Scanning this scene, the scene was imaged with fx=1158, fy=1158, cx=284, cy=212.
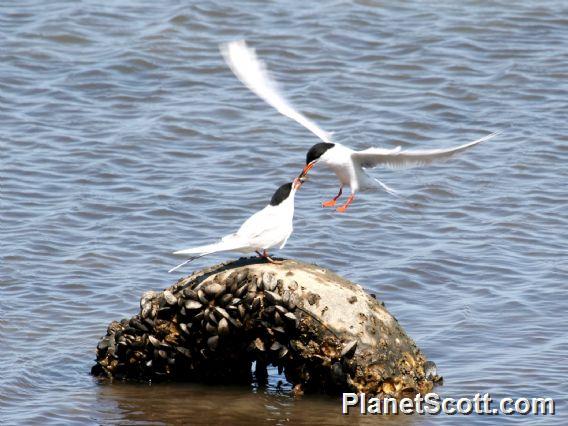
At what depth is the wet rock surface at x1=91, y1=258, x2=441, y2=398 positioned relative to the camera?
649 cm

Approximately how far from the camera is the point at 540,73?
14070 millimetres

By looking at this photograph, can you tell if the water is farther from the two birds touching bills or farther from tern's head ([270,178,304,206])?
tern's head ([270,178,304,206])

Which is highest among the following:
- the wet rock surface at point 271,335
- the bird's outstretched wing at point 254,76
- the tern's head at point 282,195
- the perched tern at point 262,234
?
the bird's outstretched wing at point 254,76

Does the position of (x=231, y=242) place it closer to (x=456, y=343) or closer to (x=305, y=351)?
(x=305, y=351)

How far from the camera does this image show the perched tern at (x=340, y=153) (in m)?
6.99

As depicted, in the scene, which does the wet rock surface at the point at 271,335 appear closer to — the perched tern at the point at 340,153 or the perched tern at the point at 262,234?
the perched tern at the point at 262,234

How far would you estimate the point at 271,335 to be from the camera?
6.52 metres

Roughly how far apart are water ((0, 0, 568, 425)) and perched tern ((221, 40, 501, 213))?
1119 millimetres

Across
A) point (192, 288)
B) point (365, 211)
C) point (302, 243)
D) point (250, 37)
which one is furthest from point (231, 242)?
point (250, 37)

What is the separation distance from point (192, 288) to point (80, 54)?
331 inches

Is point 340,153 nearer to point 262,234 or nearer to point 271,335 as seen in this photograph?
point 262,234

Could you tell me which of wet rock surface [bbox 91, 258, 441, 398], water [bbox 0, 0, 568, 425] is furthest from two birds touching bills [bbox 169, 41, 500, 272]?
water [bbox 0, 0, 568, 425]

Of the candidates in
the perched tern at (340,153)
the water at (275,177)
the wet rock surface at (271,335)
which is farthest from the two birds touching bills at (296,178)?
the water at (275,177)

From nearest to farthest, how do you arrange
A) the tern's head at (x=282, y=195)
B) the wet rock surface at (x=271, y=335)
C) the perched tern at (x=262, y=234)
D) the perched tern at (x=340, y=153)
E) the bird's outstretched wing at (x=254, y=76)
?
the wet rock surface at (x=271, y=335)
the perched tern at (x=262, y=234)
the tern's head at (x=282, y=195)
the perched tern at (x=340, y=153)
the bird's outstretched wing at (x=254, y=76)
